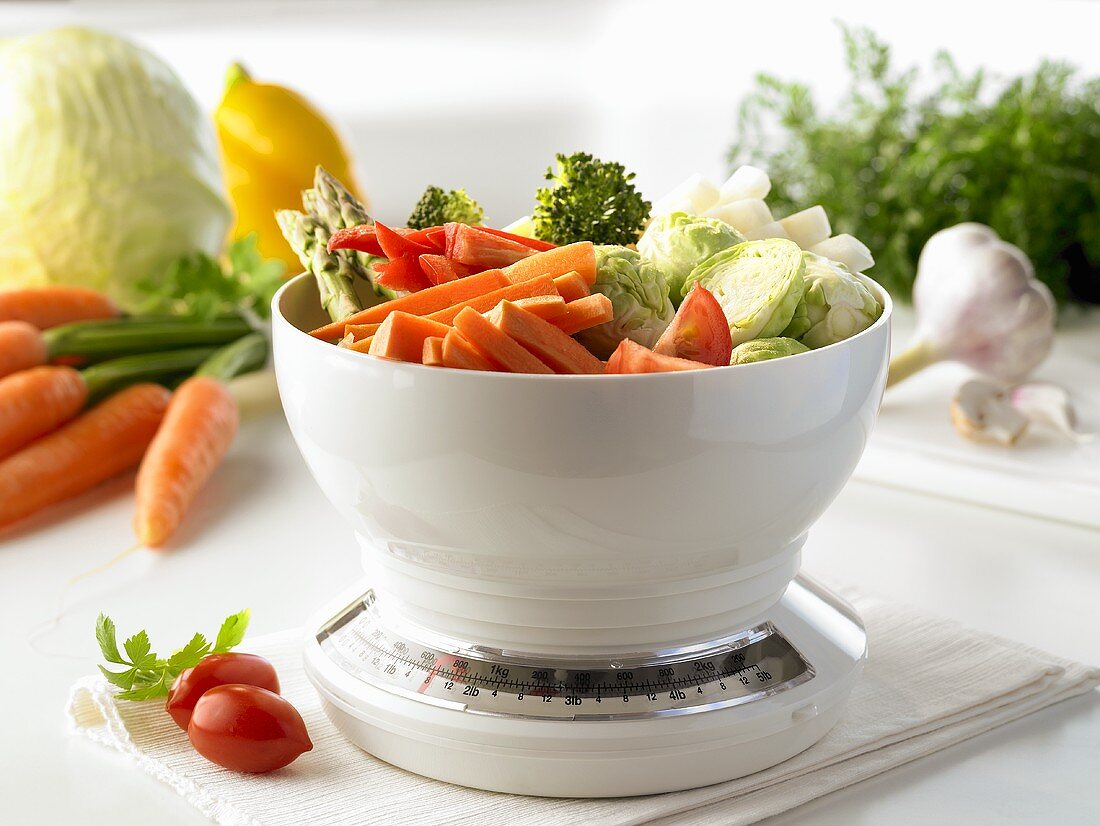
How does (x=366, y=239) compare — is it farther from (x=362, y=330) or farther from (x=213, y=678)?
(x=213, y=678)

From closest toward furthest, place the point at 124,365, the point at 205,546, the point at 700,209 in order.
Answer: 1. the point at 700,209
2. the point at 205,546
3. the point at 124,365

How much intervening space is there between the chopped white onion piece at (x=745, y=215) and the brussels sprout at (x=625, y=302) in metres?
0.14

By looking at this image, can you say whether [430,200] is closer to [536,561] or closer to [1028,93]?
[536,561]

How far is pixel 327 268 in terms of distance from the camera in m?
0.81

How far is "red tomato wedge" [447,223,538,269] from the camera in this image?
0.76 meters

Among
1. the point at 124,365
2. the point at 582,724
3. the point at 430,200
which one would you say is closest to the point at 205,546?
the point at 124,365

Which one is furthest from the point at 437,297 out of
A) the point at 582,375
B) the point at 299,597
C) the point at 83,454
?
the point at 83,454

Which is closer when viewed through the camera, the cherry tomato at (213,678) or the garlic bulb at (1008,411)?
the cherry tomato at (213,678)

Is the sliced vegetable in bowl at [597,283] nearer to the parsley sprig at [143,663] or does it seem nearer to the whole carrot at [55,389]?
the parsley sprig at [143,663]

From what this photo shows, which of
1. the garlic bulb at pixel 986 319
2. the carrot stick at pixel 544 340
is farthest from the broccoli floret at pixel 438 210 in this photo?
the garlic bulb at pixel 986 319

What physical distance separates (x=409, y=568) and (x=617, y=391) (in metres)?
0.21

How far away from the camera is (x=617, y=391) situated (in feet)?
2.06

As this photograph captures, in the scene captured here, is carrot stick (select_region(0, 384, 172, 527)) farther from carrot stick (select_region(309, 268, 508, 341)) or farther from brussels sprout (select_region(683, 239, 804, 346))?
brussels sprout (select_region(683, 239, 804, 346))

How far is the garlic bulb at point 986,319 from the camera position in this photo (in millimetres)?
1436
